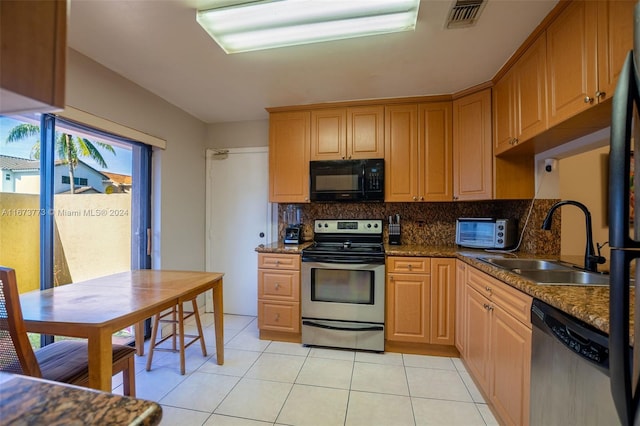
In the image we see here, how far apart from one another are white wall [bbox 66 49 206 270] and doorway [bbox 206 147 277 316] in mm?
151

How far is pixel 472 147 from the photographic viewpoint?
2.48 m

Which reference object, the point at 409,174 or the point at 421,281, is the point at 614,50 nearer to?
the point at 409,174

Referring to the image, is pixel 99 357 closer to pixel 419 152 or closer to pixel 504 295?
pixel 504 295

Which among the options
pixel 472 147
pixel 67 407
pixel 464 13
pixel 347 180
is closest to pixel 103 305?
pixel 67 407

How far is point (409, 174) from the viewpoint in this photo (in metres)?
2.75

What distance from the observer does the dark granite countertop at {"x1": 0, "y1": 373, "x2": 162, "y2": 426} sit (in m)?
0.46

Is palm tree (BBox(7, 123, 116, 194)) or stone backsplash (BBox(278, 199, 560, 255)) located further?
stone backsplash (BBox(278, 199, 560, 255))

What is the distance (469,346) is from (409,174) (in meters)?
1.58

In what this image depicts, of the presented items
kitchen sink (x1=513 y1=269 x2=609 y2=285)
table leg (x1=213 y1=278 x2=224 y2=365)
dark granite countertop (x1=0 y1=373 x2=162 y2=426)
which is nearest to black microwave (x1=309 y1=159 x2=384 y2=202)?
table leg (x1=213 y1=278 x2=224 y2=365)

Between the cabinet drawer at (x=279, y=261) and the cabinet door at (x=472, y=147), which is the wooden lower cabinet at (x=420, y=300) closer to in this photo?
the cabinet door at (x=472, y=147)

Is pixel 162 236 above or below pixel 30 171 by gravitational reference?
below

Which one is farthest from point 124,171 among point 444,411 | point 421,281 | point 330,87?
point 444,411

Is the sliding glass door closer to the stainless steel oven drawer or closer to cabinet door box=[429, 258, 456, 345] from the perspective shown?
the stainless steel oven drawer

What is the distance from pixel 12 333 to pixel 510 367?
2.32 m
